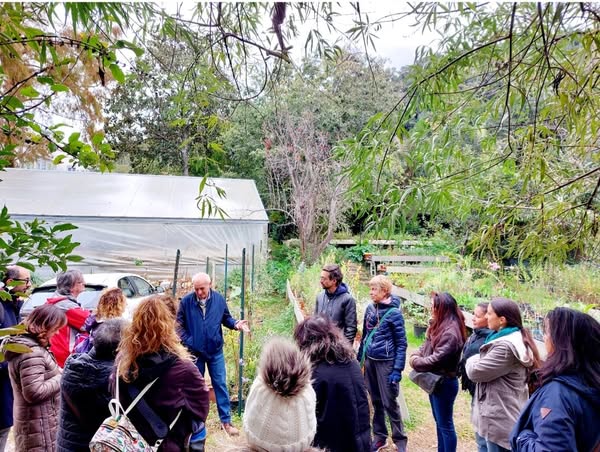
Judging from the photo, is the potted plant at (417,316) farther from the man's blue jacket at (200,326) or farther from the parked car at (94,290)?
the parked car at (94,290)

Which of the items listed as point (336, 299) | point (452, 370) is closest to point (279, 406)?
point (452, 370)

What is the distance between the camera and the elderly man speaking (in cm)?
352

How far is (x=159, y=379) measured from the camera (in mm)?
1815

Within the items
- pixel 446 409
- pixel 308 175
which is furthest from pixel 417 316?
pixel 308 175

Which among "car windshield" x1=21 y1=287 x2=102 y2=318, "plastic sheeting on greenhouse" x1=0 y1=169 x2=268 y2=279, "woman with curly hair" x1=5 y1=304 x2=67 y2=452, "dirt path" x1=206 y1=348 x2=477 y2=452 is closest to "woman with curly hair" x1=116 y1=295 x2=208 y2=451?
"woman with curly hair" x1=5 y1=304 x2=67 y2=452

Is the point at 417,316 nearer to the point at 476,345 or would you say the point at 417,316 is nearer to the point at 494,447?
the point at 476,345

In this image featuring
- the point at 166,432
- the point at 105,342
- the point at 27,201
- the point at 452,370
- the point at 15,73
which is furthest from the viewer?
the point at 27,201

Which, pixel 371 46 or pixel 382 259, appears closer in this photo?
pixel 371 46

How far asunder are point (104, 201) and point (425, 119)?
939cm

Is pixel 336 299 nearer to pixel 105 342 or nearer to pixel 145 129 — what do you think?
pixel 105 342

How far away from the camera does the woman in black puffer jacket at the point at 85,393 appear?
186 cm

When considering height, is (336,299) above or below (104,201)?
below

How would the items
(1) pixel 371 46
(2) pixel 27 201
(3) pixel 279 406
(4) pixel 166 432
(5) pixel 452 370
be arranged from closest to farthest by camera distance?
1. (1) pixel 371 46
2. (3) pixel 279 406
3. (4) pixel 166 432
4. (5) pixel 452 370
5. (2) pixel 27 201

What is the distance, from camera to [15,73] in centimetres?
155
